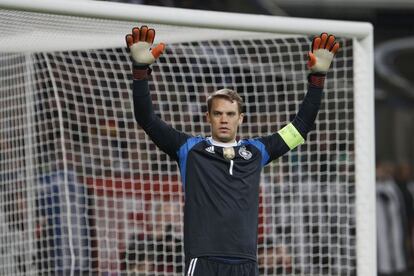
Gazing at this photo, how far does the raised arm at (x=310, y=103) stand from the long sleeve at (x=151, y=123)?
17.9 inches

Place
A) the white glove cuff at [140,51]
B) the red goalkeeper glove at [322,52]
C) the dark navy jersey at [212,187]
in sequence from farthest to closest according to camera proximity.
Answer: the red goalkeeper glove at [322,52], the dark navy jersey at [212,187], the white glove cuff at [140,51]

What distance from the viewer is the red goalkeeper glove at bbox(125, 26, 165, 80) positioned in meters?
5.02

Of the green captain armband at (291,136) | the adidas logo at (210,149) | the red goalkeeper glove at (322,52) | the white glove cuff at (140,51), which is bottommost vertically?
the adidas logo at (210,149)

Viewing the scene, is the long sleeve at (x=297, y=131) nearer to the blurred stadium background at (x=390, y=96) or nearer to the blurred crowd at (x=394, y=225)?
the blurred stadium background at (x=390, y=96)

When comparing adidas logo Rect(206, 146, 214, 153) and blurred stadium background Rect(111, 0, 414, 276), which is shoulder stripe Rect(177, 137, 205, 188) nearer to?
adidas logo Rect(206, 146, 214, 153)

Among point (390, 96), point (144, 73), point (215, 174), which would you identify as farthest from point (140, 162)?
point (390, 96)

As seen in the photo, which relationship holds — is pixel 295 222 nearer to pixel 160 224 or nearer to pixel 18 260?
pixel 160 224

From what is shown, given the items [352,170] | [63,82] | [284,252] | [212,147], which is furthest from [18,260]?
[212,147]

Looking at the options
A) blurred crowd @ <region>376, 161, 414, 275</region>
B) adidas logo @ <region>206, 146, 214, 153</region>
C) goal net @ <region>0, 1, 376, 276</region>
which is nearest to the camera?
adidas logo @ <region>206, 146, 214, 153</region>

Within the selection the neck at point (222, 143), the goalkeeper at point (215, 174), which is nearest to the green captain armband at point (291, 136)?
the goalkeeper at point (215, 174)

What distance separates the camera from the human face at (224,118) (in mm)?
5168

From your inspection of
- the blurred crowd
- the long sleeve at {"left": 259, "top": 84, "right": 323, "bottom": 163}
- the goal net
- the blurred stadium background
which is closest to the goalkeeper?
the long sleeve at {"left": 259, "top": 84, "right": 323, "bottom": 163}

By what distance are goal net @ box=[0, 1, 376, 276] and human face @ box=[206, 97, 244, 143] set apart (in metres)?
2.34

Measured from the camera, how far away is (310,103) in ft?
17.7
